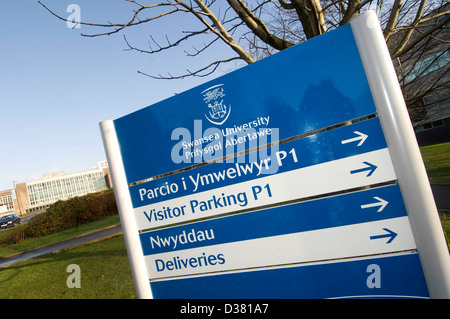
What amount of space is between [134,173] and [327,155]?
152 centimetres

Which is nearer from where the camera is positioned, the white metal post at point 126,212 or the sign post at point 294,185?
the sign post at point 294,185

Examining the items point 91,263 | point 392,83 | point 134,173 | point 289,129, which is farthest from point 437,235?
point 91,263

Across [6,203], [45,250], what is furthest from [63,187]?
[45,250]

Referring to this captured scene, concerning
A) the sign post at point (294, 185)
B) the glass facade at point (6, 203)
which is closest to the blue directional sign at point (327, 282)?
the sign post at point (294, 185)

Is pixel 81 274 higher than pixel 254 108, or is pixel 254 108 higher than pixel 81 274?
pixel 254 108

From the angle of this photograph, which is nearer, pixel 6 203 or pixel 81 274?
pixel 81 274

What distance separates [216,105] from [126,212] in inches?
46.6

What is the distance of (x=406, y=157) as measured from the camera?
1.47 metres

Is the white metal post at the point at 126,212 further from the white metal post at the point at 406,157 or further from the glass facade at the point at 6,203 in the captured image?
the glass facade at the point at 6,203

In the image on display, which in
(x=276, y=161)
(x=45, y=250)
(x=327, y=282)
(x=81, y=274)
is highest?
(x=276, y=161)

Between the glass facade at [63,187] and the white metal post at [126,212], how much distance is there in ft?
317

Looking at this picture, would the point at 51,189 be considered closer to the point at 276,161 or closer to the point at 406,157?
the point at 276,161

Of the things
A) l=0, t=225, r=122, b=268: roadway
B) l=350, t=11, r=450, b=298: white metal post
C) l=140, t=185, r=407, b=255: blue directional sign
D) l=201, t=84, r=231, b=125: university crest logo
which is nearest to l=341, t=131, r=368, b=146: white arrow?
l=350, t=11, r=450, b=298: white metal post

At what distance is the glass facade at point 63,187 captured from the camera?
9012 centimetres
